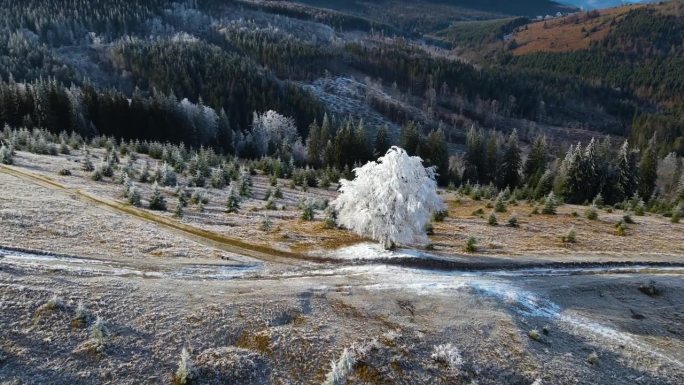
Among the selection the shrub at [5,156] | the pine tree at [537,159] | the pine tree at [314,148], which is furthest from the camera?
the pine tree at [314,148]

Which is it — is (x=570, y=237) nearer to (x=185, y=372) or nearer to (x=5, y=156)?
(x=185, y=372)

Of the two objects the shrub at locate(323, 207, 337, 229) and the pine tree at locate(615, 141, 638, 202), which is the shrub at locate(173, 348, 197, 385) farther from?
the pine tree at locate(615, 141, 638, 202)

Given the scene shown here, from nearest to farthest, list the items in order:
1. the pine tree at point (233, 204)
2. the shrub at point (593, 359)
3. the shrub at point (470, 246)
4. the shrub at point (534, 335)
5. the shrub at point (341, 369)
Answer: the shrub at point (341, 369)
the shrub at point (593, 359)
the shrub at point (534, 335)
the shrub at point (470, 246)
the pine tree at point (233, 204)

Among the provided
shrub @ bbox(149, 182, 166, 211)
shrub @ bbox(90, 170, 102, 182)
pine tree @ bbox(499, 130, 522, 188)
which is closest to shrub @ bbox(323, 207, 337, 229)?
shrub @ bbox(149, 182, 166, 211)

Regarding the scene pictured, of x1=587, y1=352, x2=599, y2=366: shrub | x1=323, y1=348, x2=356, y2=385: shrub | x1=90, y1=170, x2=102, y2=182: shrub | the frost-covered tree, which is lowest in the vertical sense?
x1=90, y1=170, x2=102, y2=182: shrub

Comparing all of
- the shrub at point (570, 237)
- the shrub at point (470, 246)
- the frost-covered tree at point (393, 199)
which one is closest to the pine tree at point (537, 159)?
the shrub at point (570, 237)

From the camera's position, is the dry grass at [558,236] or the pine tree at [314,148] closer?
the dry grass at [558,236]

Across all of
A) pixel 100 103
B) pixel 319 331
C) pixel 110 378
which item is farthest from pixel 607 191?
pixel 100 103

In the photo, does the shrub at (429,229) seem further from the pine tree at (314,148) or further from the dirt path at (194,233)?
the pine tree at (314,148)

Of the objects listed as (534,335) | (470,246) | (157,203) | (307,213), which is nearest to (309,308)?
(534,335)
